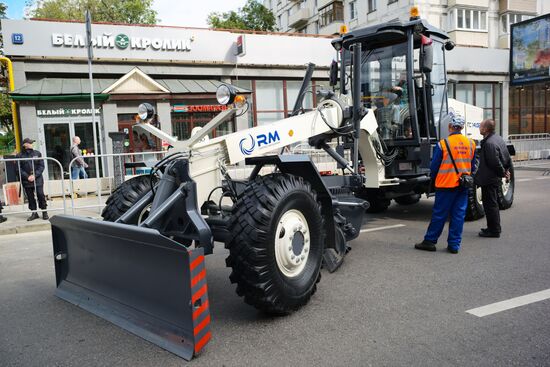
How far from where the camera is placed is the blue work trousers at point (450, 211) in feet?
19.0

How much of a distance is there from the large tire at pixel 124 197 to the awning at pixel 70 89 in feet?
35.3

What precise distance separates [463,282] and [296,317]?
1.91 meters

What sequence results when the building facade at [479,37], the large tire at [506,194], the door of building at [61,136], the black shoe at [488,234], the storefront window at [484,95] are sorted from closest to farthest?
1. the black shoe at [488,234]
2. the large tire at [506,194]
3. the door of building at [61,136]
4. the building facade at [479,37]
5. the storefront window at [484,95]

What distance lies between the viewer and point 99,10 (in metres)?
38.5

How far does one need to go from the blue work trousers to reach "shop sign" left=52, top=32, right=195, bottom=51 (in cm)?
1384

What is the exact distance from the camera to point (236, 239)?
3559mm

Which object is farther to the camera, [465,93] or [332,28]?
[332,28]

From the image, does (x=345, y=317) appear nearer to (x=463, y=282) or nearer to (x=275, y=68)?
(x=463, y=282)

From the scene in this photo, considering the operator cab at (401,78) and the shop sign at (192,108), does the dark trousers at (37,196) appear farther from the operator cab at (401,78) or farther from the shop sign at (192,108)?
the shop sign at (192,108)

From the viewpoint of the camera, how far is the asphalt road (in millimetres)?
3186

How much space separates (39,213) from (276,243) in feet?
27.3

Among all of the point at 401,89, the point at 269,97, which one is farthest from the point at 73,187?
the point at 269,97

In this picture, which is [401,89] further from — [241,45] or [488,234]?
[241,45]

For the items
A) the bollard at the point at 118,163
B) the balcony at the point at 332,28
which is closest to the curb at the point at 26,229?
the bollard at the point at 118,163
